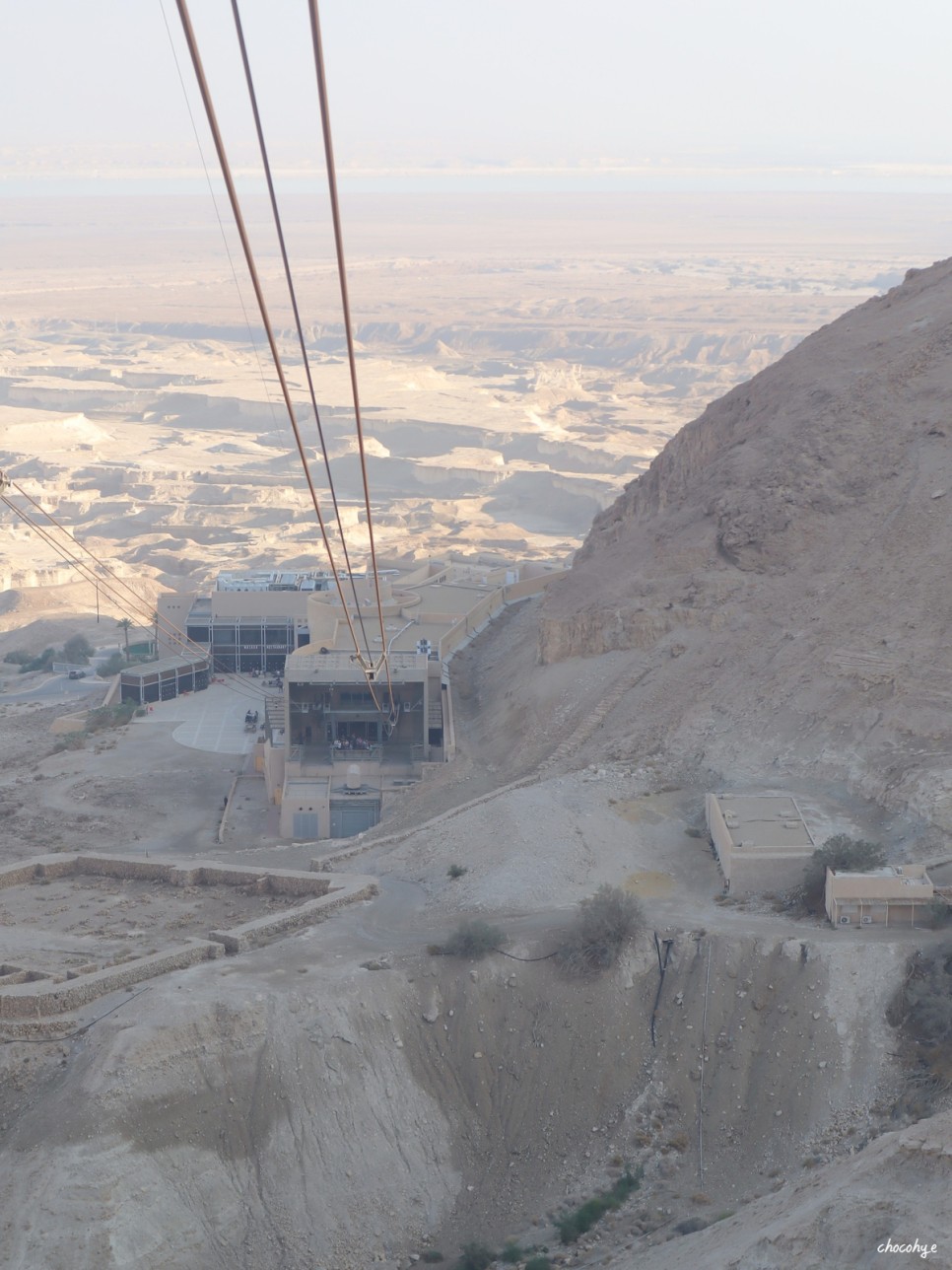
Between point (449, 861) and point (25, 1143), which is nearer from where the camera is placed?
point (25, 1143)

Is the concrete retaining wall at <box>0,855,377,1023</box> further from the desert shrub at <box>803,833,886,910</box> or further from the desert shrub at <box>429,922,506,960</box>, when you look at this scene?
the desert shrub at <box>803,833,886,910</box>

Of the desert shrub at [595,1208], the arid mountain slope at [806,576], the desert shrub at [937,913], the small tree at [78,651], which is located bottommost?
the desert shrub at [595,1208]

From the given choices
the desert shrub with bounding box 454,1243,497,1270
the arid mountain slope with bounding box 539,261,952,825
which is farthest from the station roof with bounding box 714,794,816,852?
the desert shrub with bounding box 454,1243,497,1270

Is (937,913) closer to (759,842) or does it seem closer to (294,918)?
(759,842)

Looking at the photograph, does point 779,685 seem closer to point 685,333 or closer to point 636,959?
point 636,959

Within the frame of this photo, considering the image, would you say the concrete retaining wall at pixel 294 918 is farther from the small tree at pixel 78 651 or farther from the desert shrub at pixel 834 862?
the small tree at pixel 78 651

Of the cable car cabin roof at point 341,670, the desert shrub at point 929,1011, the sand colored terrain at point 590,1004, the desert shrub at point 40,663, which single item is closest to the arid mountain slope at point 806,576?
the sand colored terrain at point 590,1004

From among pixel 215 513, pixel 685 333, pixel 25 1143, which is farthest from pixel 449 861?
pixel 685 333
